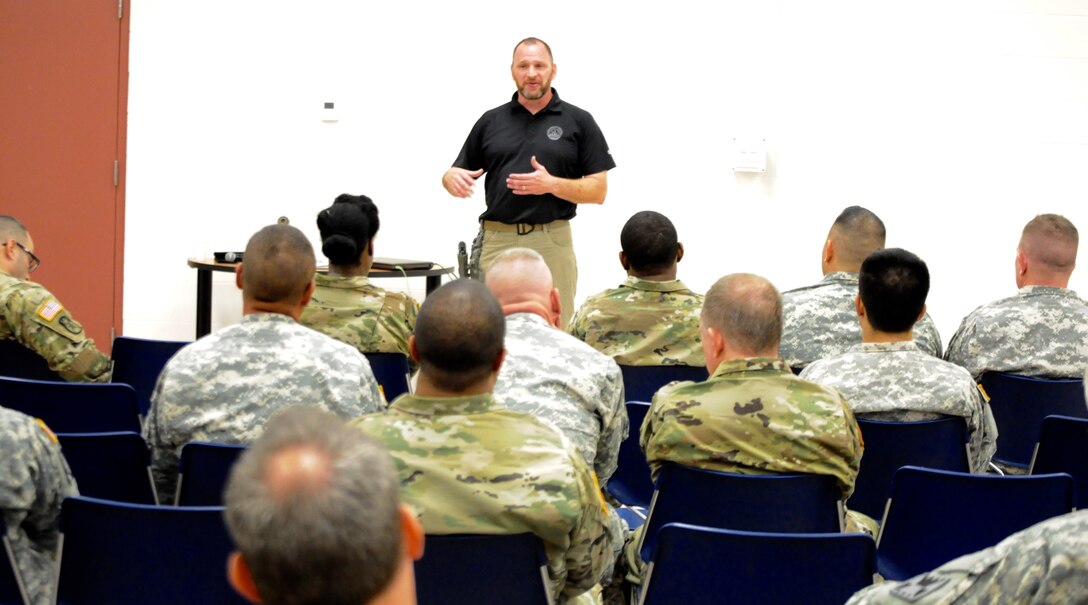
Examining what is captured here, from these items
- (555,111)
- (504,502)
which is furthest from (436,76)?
(504,502)

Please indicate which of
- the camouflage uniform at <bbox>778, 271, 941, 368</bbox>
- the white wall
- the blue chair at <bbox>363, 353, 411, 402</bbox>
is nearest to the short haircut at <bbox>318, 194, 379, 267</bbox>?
the blue chair at <bbox>363, 353, 411, 402</bbox>

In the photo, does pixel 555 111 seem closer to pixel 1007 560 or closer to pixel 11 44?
pixel 11 44

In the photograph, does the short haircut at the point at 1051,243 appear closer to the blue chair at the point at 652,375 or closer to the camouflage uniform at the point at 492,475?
the blue chair at the point at 652,375

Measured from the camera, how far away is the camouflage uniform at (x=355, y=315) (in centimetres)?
402

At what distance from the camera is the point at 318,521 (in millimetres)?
1038

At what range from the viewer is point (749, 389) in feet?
8.81

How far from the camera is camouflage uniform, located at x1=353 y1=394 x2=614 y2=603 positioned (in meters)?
2.02

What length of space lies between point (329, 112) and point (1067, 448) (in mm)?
4946

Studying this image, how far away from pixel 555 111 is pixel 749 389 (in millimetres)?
3315

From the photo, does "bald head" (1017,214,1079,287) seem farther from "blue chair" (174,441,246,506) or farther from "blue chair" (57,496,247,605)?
"blue chair" (57,496,247,605)

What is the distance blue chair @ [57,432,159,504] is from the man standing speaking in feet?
10.5

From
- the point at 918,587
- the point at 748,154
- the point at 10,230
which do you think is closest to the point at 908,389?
the point at 918,587

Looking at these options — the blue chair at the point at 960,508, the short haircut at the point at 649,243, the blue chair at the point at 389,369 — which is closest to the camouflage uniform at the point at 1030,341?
the short haircut at the point at 649,243

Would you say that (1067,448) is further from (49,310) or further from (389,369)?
(49,310)
